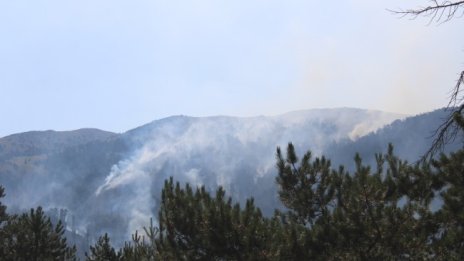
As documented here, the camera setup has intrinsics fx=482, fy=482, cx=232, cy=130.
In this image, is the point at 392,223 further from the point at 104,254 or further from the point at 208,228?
the point at 104,254

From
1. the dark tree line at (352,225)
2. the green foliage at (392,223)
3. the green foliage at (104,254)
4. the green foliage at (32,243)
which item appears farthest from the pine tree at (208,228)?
the green foliage at (32,243)

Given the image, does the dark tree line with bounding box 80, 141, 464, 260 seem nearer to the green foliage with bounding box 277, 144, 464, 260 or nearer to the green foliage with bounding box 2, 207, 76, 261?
the green foliage with bounding box 277, 144, 464, 260

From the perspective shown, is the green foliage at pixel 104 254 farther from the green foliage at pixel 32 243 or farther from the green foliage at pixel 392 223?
the green foliage at pixel 392 223

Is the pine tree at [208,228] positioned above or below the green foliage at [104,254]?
above

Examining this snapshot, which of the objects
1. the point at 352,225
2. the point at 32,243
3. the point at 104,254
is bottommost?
the point at 104,254


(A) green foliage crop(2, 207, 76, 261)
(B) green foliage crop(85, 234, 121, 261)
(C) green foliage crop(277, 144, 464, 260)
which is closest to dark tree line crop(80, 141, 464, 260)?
(C) green foliage crop(277, 144, 464, 260)

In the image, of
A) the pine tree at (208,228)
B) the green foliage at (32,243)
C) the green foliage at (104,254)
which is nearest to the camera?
the pine tree at (208,228)

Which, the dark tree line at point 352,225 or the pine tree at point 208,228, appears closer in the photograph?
the dark tree line at point 352,225

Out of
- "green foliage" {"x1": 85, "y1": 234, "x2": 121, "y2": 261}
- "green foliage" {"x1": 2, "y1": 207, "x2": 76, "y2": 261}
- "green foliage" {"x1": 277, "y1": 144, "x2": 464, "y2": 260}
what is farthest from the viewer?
"green foliage" {"x1": 2, "y1": 207, "x2": 76, "y2": 261}

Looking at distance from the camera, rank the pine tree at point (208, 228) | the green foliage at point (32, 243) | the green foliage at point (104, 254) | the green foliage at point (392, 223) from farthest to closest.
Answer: the green foliage at point (32, 243)
the green foliage at point (104, 254)
the pine tree at point (208, 228)
the green foliage at point (392, 223)

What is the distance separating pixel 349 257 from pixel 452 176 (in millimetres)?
3043

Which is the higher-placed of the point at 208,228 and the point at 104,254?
the point at 208,228

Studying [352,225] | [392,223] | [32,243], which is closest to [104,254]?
[32,243]

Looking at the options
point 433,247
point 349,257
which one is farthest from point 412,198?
point 349,257
